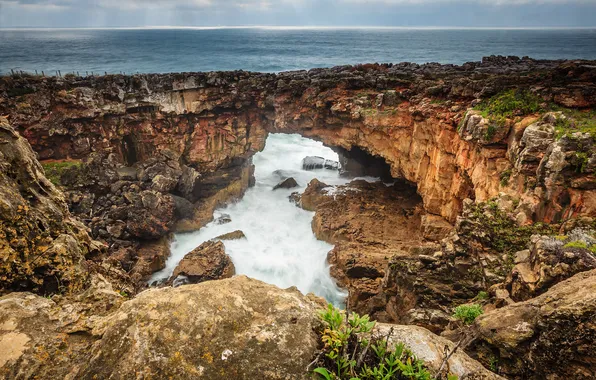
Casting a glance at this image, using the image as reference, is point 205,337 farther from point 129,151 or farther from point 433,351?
point 129,151

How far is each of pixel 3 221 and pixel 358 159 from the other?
2862 cm

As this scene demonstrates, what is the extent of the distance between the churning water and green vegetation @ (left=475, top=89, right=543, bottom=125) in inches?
493

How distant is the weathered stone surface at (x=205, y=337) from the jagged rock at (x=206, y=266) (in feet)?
50.6

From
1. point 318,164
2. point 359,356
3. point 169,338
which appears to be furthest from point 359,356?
point 318,164

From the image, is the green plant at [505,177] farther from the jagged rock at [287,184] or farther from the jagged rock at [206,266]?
the jagged rock at [287,184]

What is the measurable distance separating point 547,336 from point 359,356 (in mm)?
3546

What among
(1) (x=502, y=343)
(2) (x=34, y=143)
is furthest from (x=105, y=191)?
(1) (x=502, y=343)

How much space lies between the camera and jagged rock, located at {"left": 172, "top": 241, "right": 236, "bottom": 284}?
19578 millimetres

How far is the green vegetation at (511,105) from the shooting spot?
14.9 meters

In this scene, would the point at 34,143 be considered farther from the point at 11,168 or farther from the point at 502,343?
the point at 502,343

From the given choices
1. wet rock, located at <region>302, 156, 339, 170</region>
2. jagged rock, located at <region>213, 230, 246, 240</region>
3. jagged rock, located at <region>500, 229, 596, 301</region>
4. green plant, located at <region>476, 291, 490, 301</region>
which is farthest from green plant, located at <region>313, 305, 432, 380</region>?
wet rock, located at <region>302, 156, 339, 170</region>

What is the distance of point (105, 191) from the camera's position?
24266 millimetres

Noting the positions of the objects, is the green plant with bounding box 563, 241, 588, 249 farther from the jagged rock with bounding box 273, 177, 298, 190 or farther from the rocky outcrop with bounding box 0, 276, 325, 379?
the jagged rock with bounding box 273, 177, 298, 190

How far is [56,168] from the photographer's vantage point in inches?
952
